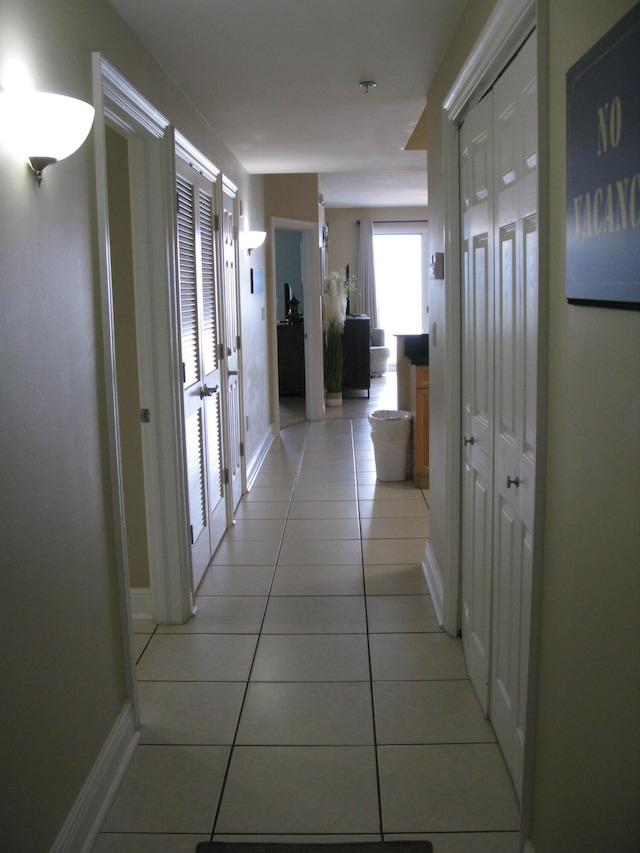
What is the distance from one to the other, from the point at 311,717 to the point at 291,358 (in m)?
7.89

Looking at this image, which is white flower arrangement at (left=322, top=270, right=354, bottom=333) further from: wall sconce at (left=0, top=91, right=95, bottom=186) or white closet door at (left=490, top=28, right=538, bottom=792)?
wall sconce at (left=0, top=91, right=95, bottom=186)

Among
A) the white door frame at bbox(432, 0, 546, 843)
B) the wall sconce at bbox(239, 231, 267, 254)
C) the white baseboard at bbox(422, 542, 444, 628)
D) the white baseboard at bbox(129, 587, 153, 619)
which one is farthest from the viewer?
the wall sconce at bbox(239, 231, 267, 254)

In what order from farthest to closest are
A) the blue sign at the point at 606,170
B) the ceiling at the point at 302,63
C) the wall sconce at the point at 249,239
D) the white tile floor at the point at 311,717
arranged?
1. the wall sconce at the point at 249,239
2. the ceiling at the point at 302,63
3. the white tile floor at the point at 311,717
4. the blue sign at the point at 606,170

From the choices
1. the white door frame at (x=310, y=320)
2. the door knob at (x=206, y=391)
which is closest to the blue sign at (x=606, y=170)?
the door knob at (x=206, y=391)

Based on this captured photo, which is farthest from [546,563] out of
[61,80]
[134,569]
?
[134,569]

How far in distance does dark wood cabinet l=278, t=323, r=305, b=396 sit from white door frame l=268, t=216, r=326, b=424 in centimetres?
173

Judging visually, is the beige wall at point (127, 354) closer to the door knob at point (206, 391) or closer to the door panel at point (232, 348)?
the door knob at point (206, 391)

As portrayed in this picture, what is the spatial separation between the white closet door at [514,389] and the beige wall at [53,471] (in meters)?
1.14

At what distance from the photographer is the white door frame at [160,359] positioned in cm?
322

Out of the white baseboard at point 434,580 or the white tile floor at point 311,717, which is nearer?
the white tile floor at point 311,717

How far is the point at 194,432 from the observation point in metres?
3.92

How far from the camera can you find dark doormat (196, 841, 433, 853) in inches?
80.0

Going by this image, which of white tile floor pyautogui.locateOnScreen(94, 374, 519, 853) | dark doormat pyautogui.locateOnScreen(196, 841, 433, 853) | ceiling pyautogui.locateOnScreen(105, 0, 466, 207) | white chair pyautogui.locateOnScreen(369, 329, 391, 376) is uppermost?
ceiling pyautogui.locateOnScreen(105, 0, 466, 207)

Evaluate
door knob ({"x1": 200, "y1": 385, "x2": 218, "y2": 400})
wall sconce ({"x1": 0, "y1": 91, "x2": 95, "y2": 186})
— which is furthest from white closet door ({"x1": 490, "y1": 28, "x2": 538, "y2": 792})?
door knob ({"x1": 200, "y1": 385, "x2": 218, "y2": 400})
